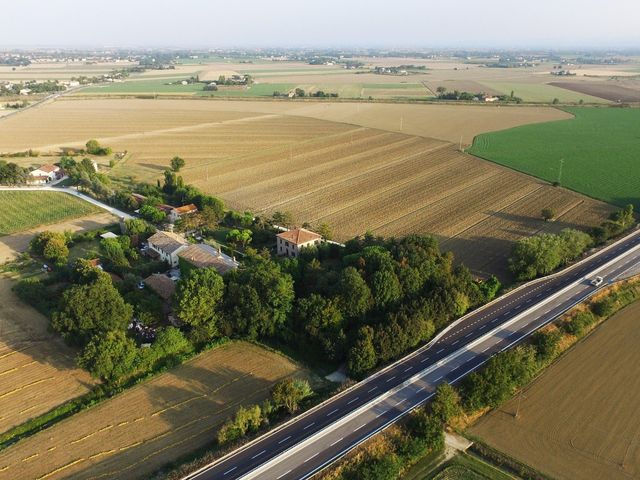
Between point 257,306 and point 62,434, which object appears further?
point 257,306

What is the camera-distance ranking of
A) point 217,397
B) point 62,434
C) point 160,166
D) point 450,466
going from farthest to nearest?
point 160,166 → point 217,397 → point 62,434 → point 450,466

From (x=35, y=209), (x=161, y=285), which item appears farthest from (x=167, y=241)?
(x=35, y=209)

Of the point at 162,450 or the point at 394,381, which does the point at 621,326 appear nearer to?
the point at 394,381

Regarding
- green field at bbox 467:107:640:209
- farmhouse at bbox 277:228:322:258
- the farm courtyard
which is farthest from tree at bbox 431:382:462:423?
green field at bbox 467:107:640:209

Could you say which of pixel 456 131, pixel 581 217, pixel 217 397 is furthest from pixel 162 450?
pixel 456 131

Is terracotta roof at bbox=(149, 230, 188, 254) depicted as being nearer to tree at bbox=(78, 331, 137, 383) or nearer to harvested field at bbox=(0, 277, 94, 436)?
harvested field at bbox=(0, 277, 94, 436)

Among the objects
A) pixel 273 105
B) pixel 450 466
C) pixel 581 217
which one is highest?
pixel 273 105

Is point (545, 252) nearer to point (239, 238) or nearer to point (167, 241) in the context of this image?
point (239, 238)
